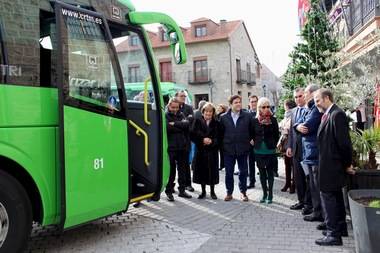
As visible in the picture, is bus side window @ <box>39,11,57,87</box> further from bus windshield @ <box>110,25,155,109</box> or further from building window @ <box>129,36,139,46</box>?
building window @ <box>129,36,139,46</box>

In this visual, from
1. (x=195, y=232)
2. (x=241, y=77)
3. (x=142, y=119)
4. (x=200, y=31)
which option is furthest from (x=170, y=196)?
(x=241, y=77)

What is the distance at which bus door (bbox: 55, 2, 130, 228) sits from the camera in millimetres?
4574

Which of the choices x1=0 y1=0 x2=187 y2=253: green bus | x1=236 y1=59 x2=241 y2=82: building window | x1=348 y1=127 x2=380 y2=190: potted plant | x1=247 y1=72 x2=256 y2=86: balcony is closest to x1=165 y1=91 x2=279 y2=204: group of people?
x1=348 y1=127 x2=380 y2=190: potted plant

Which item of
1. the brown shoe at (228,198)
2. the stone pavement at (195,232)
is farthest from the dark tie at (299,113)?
the brown shoe at (228,198)

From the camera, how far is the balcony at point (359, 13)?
40.5 ft

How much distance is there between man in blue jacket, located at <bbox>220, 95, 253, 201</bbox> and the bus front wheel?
4001mm

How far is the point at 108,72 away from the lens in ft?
16.8

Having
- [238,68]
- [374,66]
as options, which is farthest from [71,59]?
[238,68]

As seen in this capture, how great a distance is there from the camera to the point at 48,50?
457 centimetres

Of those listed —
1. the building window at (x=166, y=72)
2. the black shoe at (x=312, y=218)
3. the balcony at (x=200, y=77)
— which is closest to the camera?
the black shoe at (x=312, y=218)

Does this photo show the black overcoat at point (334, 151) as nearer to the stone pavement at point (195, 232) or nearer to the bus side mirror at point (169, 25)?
the stone pavement at point (195, 232)

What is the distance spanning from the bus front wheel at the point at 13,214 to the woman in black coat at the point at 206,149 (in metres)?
3.96

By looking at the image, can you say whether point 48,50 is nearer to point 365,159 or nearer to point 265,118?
point 265,118

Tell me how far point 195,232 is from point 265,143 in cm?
234
